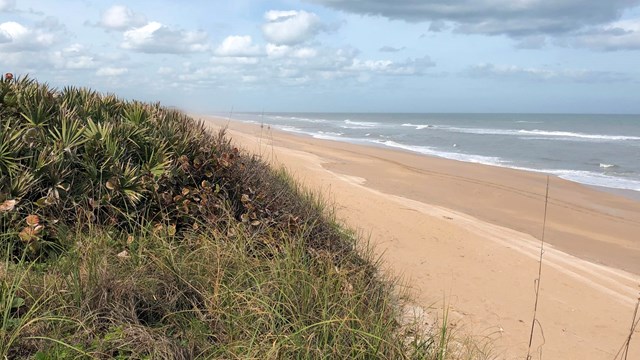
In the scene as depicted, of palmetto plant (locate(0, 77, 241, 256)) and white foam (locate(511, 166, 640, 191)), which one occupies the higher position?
palmetto plant (locate(0, 77, 241, 256))

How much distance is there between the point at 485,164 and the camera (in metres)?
24.1

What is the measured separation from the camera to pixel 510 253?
9.00 m

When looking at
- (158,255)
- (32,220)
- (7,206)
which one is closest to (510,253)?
(158,255)

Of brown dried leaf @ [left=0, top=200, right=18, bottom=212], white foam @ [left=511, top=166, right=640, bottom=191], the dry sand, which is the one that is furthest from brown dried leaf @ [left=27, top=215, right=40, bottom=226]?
white foam @ [left=511, top=166, right=640, bottom=191]

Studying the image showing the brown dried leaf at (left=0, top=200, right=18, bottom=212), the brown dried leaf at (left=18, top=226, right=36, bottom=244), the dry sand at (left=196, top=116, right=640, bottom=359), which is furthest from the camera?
the dry sand at (left=196, top=116, right=640, bottom=359)

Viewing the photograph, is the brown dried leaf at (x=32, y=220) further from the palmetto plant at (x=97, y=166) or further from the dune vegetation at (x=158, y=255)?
the palmetto plant at (x=97, y=166)

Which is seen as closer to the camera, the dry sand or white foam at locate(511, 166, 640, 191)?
the dry sand

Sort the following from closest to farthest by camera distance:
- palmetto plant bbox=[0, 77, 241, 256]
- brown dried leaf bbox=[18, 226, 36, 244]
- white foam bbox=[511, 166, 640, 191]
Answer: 1. brown dried leaf bbox=[18, 226, 36, 244]
2. palmetto plant bbox=[0, 77, 241, 256]
3. white foam bbox=[511, 166, 640, 191]

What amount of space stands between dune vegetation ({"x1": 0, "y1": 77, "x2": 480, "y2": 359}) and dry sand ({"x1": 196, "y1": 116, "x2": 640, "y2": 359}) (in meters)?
1.18

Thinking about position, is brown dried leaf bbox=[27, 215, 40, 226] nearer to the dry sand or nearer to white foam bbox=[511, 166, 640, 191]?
the dry sand

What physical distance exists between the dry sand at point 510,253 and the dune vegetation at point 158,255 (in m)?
1.18

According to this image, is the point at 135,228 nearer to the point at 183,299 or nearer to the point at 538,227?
the point at 183,299

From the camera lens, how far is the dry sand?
604 cm

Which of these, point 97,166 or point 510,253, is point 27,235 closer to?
point 97,166
